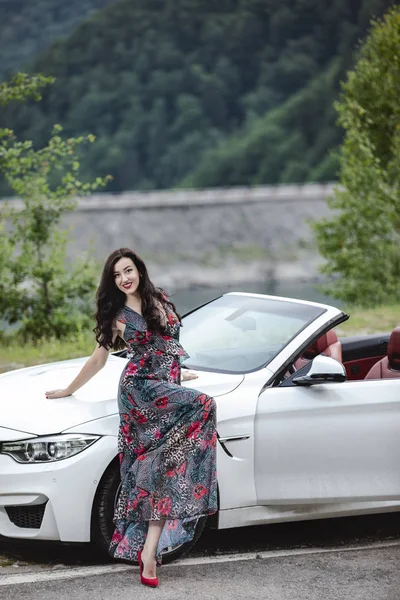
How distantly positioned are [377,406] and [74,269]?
1020 cm

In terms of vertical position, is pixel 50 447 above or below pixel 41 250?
above

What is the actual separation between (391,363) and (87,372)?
6.26 feet

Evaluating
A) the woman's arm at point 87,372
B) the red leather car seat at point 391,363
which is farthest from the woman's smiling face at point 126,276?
the red leather car seat at point 391,363

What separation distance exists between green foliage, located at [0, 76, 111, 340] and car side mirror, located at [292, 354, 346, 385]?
9.05 metres

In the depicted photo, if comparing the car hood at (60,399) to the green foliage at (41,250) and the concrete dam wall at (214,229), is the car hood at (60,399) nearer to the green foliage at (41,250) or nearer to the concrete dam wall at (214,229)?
the green foliage at (41,250)

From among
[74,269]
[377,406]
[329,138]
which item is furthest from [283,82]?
[377,406]

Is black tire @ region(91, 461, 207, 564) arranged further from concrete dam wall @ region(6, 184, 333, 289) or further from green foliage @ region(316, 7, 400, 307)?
concrete dam wall @ region(6, 184, 333, 289)

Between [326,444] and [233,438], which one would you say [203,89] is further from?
[233,438]

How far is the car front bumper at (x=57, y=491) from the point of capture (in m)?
4.44

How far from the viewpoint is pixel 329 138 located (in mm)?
107188

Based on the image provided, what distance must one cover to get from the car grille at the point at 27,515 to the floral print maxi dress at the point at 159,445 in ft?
1.14

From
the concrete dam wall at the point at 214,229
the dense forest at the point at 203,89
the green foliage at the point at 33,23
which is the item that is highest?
the green foliage at the point at 33,23

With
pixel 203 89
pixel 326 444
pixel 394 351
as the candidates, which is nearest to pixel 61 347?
pixel 394 351

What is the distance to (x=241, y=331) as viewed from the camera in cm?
554
